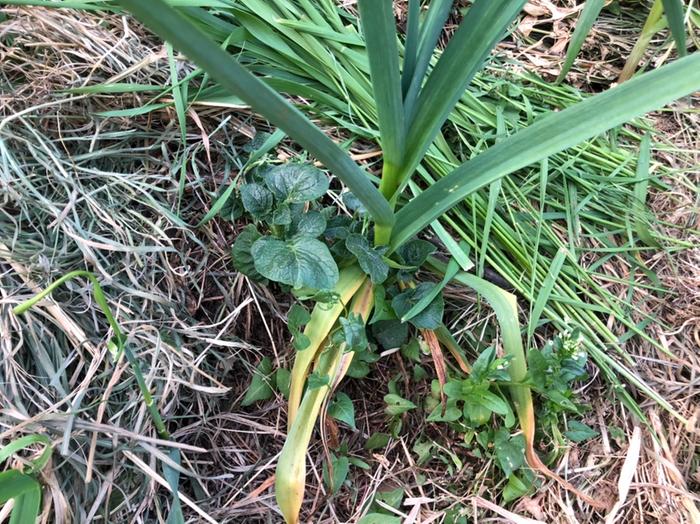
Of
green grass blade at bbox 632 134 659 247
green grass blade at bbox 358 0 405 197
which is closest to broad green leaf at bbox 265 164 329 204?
green grass blade at bbox 358 0 405 197

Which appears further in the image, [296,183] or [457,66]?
[296,183]

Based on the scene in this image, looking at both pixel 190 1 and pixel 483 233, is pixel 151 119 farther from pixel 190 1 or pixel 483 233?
pixel 483 233

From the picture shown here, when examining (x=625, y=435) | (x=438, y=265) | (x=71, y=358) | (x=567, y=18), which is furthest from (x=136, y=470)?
(x=567, y=18)

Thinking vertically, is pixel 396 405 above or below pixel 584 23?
below

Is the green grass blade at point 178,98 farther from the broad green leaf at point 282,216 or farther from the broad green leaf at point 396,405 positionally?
the broad green leaf at point 396,405

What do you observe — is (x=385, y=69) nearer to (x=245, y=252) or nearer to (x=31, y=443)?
(x=245, y=252)

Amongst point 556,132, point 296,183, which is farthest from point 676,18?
point 296,183
